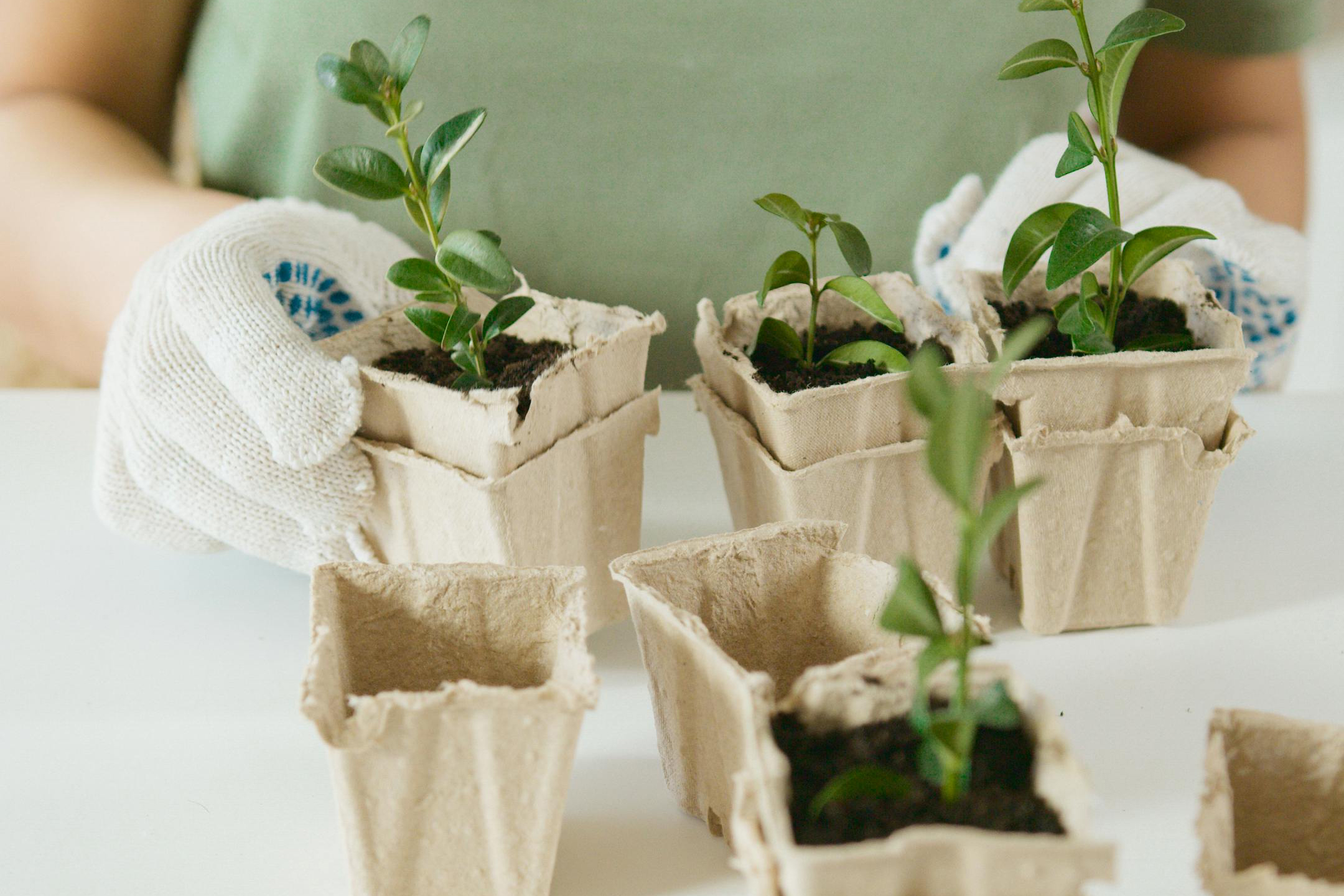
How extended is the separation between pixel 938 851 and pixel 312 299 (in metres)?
0.49

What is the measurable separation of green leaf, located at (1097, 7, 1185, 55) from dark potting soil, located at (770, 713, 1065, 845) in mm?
301

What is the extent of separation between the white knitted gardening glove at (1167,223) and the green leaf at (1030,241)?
23cm

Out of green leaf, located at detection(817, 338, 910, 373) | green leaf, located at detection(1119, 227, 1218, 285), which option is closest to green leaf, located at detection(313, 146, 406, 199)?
green leaf, located at detection(817, 338, 910, 373)

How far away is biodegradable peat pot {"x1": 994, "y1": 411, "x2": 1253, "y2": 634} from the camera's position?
544mm

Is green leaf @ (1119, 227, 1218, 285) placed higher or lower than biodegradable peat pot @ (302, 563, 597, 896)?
higher

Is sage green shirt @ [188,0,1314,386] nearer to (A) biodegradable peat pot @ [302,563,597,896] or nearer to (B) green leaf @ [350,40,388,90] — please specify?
(B) green leaf @ [350,40,388,90]

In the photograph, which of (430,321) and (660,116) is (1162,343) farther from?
(660,116)

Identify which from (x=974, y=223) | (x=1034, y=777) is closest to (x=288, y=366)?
(x=1034, y=777)

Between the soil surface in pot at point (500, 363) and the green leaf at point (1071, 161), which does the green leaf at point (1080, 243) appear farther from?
the soil surface in pot at point (500, 363)

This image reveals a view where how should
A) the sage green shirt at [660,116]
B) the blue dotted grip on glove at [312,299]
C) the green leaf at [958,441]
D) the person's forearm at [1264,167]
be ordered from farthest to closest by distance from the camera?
the person's forearm at [1264,167]
the sage green shirt at [660,116]
the blue dotted grip on glove at [312,299]
the green leaf at [958,441]

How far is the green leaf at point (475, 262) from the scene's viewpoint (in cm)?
47

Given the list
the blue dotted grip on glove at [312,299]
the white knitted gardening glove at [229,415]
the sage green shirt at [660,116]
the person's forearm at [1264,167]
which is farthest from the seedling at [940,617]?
the person's forearm at [1264,167]

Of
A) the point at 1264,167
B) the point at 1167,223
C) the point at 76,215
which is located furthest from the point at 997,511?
the point at 1264,167

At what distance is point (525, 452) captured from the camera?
52 centimetres
